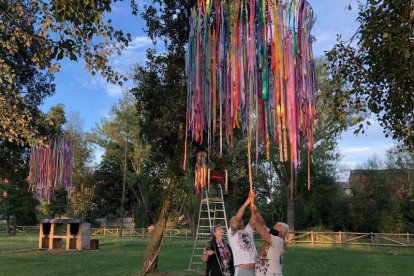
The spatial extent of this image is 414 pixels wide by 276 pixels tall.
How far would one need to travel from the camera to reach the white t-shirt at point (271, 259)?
224 inches

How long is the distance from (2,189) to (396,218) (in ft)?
100

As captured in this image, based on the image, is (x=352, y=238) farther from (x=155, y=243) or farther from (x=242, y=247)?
(x=242, y=247)

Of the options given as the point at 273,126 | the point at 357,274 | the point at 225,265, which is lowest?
the point at 357,274

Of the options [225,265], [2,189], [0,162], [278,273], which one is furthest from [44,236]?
[278,273]

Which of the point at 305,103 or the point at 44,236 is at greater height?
the point at 305,103

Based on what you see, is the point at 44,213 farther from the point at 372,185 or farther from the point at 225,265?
the point at 225,265

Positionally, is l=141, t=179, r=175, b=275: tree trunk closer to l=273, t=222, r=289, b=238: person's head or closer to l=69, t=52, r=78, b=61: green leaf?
l=273, t=222, r=289, b=238: person's head

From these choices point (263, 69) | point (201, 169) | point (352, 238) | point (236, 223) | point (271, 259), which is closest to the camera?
point (263, 69)

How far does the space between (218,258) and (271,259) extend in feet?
5.79

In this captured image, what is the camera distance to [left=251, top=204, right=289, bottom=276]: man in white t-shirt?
220 inches

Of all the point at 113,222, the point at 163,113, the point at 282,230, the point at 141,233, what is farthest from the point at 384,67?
the point at 113,222

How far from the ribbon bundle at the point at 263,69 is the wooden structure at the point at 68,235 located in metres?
21.1

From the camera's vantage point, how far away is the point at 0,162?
18219mm

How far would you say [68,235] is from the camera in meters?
24.7
